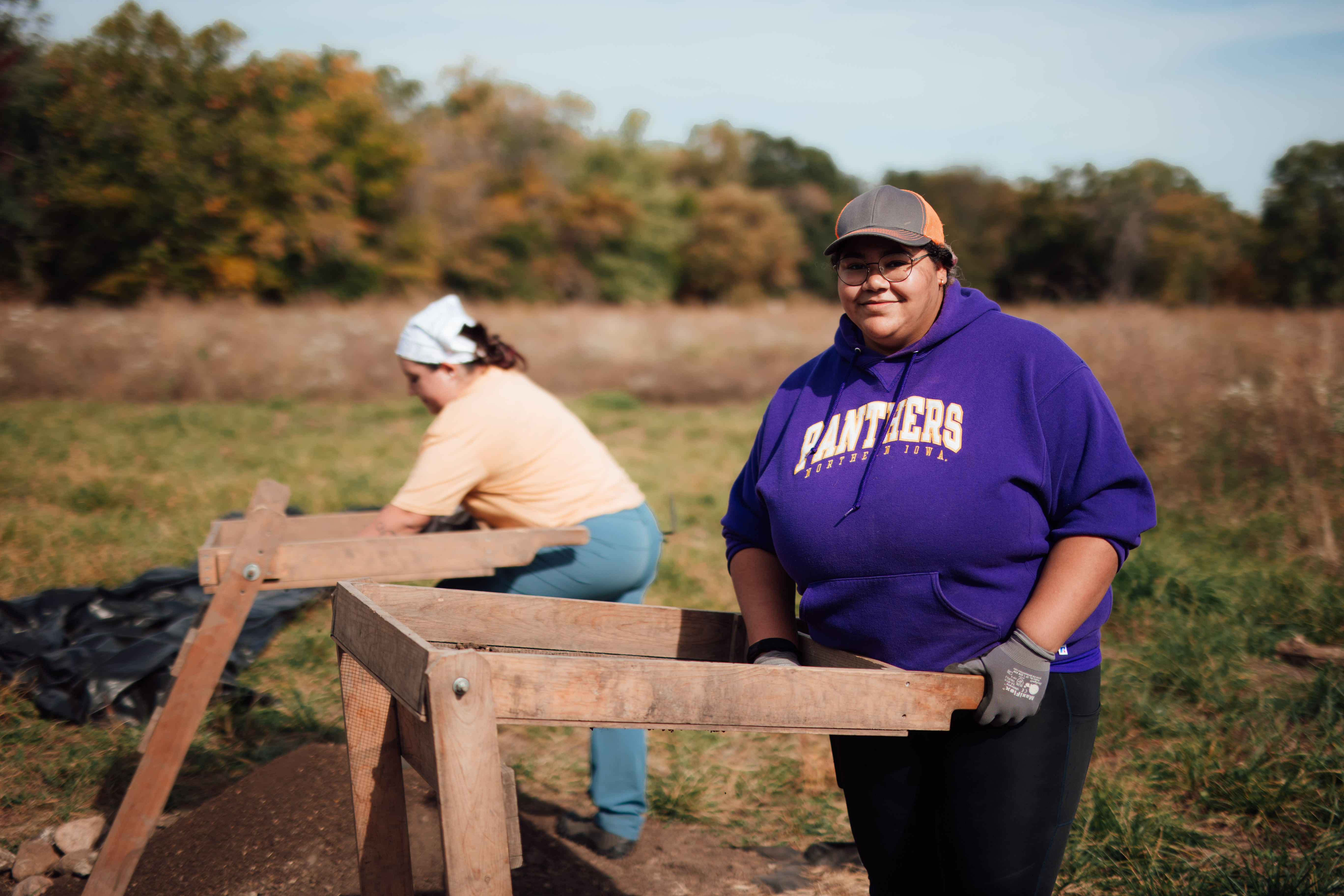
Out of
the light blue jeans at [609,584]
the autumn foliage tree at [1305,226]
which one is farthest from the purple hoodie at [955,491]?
the autumn foliage tree at [1305,226]

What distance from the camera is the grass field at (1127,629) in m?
3.48

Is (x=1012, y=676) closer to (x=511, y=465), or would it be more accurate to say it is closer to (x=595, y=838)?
(x=511, y=465)

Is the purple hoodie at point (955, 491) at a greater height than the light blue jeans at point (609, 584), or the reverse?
the purple hoodie at point (955, 491)

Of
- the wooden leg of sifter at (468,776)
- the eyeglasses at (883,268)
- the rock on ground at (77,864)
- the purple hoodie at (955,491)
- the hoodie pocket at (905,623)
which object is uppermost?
the eyeglasses at (883,268)

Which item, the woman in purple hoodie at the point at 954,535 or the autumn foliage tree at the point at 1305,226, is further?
the autumn foliage tree at the point at 1305,226

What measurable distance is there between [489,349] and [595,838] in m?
1.96

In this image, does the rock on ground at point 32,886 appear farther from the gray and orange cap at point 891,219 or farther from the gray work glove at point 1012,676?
the gray and orange cap at point 891,219

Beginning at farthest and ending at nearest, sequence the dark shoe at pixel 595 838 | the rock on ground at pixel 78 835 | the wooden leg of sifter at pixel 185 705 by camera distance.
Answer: the dark shoe at pixel 595 838 → the rock on ground at pixel 78 835 → the wooden leg of sifter at pixel 185 705

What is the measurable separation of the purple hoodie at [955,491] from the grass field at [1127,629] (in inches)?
74.7

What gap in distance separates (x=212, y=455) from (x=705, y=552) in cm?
606

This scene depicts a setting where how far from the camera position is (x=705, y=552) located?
7.26 m

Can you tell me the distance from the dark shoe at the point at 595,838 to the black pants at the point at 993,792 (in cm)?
181

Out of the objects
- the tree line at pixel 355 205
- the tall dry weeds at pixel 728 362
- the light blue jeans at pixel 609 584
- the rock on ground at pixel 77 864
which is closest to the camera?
the rock on ground at pixel 77 864

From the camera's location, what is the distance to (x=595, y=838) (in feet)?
11.7
